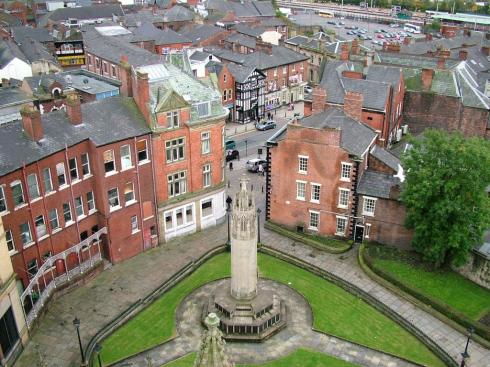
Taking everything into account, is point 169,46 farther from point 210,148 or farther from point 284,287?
point 284,287

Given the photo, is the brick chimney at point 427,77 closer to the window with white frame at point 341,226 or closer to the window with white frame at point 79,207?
the window with white frame at point 341,226

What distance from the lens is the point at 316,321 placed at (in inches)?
1601

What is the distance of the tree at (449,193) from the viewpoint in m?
41.8

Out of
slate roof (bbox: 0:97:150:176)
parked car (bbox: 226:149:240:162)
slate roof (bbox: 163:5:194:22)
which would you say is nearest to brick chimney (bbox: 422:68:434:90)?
parked car (bbox: 226:149:240:162)

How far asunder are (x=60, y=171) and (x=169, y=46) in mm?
73534

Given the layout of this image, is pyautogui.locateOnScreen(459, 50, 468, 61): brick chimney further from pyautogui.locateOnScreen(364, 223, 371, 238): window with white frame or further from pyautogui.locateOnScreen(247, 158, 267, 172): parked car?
pyautogui.locateOnScreen(364, 223, 371, 238): window with white frame

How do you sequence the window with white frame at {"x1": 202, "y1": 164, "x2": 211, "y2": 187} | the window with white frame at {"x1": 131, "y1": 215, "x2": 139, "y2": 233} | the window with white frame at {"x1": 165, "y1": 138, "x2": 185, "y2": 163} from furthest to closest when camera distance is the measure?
the window with white frame at {"x1": 202, "y1": 164, "x2": 211, "y2": 187}
the window with white frame at {"x1": 165, "y1": 138, "x2": 185, "y2": 163}
the window with white frame at {"x1": 131, "y1": 215, "x2": 139, "y2": 233}

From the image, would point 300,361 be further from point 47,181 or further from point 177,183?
point 47,181

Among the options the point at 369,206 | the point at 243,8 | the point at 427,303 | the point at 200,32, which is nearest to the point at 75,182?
the point at 369,206

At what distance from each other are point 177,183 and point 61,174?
12168mm

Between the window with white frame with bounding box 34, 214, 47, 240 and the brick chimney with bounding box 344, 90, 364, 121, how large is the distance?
1257 inches

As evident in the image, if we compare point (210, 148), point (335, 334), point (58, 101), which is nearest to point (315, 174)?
point (210, 148)

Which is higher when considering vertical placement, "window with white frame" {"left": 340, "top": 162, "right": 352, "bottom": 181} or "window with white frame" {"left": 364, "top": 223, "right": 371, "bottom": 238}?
"window with white frame" {"left": 340, "top": 162, "right": 352, "bottom": 181}

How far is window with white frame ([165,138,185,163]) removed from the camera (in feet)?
161
